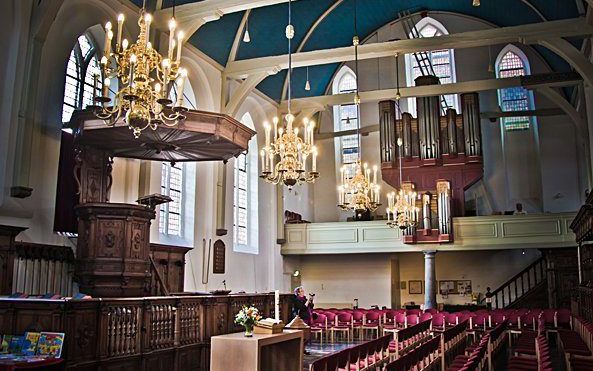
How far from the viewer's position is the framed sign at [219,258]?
1584 centimetres

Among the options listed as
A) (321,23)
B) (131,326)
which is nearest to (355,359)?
(131,326)

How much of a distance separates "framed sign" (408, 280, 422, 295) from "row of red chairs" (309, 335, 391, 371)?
1284 cm

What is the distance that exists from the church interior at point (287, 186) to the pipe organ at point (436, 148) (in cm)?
7

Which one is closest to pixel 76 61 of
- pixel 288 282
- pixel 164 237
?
pixel 164 237

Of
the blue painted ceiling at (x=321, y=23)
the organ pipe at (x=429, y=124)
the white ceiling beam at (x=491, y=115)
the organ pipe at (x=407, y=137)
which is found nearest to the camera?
the blue painted ceiling at (x=321, y=23)

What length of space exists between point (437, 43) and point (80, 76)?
940 cm

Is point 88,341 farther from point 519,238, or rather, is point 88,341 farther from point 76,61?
point 519,238

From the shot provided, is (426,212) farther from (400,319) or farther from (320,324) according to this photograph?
(320,324)

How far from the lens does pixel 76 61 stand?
1225 cm

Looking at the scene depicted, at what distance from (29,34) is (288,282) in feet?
42.8

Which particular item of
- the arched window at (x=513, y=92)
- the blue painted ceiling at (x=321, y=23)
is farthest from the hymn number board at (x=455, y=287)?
the blue painted ceiling at (x=321, y=23)

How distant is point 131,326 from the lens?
324 inches

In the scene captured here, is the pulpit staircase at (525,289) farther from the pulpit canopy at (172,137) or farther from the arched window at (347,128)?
the pulpit canopy at (172,137)

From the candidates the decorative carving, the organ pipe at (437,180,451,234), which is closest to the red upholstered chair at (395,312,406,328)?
the organ pipe at (437,180,451,234)
